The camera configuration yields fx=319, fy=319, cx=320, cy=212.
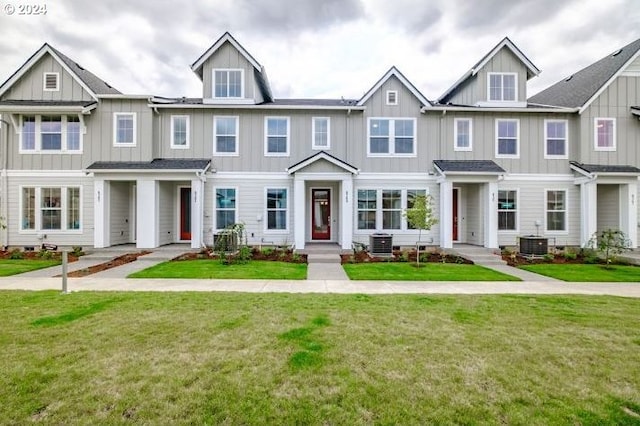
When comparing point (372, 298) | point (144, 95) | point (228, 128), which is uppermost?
point (144, 95)

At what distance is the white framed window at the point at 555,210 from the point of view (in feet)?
49.9

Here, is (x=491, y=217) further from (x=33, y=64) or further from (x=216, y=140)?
(x=33, y=64)

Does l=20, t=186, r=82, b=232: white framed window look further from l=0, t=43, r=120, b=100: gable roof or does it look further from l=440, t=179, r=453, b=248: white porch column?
l=440, t=179, r=453, b=248: white porch column

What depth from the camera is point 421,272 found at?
33.7ft

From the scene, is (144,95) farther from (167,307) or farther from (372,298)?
(372,298)

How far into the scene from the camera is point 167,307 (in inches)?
237

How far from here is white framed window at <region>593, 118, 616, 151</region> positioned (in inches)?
595

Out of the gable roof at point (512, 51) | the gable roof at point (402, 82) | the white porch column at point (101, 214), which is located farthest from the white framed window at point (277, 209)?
the gable roof at point (512, 51)

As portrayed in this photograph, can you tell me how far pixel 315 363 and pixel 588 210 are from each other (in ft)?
54.3

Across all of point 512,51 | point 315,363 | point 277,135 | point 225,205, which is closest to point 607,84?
point 512,51

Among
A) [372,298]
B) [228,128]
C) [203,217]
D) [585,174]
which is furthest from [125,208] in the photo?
[585,174]

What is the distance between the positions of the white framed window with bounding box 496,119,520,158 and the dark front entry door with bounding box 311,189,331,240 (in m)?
8.52

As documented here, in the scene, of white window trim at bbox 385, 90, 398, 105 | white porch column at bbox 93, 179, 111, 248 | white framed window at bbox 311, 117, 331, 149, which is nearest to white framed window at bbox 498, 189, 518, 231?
white window trim at bbox 385, 90, 398, 105

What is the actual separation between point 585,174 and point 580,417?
15.5 metres
